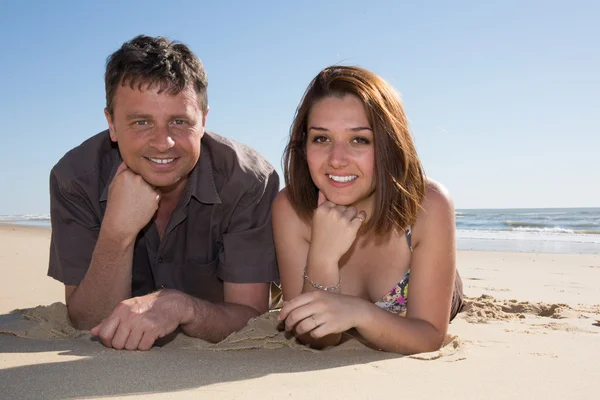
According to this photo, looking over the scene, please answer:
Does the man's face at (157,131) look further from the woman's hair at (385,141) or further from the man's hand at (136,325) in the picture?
the man's hand at (136,325)

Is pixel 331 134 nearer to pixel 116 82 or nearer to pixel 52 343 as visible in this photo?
pixel 116 82

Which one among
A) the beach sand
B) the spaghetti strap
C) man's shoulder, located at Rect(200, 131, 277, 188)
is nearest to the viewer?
the beach sand

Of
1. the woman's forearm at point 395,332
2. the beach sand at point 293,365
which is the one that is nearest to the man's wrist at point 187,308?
the beach sand at point 293,365

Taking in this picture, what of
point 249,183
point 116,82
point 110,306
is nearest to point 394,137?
point 249,183

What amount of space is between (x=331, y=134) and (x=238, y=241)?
0.93 meters

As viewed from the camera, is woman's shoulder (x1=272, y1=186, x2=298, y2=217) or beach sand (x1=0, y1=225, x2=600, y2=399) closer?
beach sand (x1=0, y1=225, x2=600, y2=399)

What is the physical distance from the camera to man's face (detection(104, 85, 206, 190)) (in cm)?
304

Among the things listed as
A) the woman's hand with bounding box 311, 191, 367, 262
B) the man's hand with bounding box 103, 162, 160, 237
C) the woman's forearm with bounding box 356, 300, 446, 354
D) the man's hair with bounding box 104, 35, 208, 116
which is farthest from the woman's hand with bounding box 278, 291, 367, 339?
the man's hair with bounding box 104, 35, 208, 116

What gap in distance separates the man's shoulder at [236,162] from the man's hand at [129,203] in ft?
1.62

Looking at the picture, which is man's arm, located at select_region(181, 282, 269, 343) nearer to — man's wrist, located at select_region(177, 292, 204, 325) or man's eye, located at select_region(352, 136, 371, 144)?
man's wrist, located at select_region(177, 292, 204, 325)

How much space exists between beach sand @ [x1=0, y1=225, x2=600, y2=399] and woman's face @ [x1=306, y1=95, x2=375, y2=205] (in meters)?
0.82

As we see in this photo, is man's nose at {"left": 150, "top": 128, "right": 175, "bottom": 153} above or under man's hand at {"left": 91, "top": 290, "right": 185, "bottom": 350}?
above

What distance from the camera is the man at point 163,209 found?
3018 mm

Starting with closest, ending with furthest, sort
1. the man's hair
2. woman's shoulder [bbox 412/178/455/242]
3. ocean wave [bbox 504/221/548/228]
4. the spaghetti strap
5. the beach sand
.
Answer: the beach sand
woman's shoulder [bbox 412/178/455/242]
the spaghetti strap
the man's hair
ocean wave [bbox 504/221/548/228]
